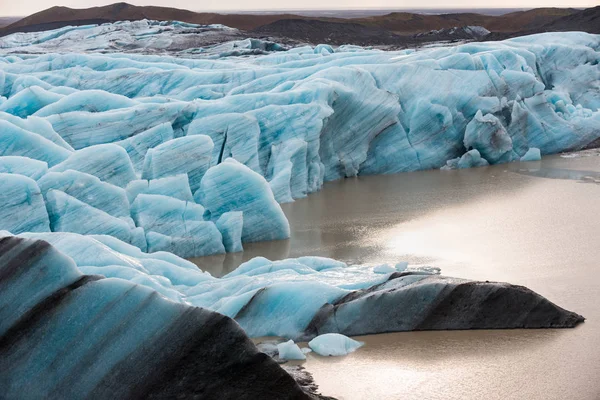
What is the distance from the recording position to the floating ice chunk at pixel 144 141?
12.1 metres

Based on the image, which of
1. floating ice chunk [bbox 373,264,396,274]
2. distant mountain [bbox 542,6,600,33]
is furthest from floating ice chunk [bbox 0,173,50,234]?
distant mountain [bbox 542,6,600,33]

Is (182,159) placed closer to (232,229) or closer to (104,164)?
(104,164)

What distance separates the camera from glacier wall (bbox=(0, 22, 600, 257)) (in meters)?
9.69

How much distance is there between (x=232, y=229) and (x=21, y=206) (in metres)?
2.30

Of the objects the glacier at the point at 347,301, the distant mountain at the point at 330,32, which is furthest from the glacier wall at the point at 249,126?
the distant mountain at the point at 330,32

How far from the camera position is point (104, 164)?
33.7ft

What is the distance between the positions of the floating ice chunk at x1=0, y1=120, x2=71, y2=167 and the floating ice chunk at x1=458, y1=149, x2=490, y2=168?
24.0 feet

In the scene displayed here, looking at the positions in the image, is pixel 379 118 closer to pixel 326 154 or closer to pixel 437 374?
pixel 326 154

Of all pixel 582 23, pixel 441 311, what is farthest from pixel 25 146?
pixel 582 23

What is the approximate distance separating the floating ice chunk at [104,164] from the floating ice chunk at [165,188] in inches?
12.9

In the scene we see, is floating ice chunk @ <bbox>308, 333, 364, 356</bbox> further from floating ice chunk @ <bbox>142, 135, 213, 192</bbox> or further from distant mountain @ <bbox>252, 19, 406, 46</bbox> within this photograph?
distant mountain @ <bbox>252, 19, 406, 46</bbox>

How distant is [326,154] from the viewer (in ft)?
47.1

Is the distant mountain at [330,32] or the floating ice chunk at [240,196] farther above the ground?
the floating ice chunk at [240,196]

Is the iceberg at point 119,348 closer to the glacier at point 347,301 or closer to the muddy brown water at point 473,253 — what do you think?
the muddy brown water at point 473,253
